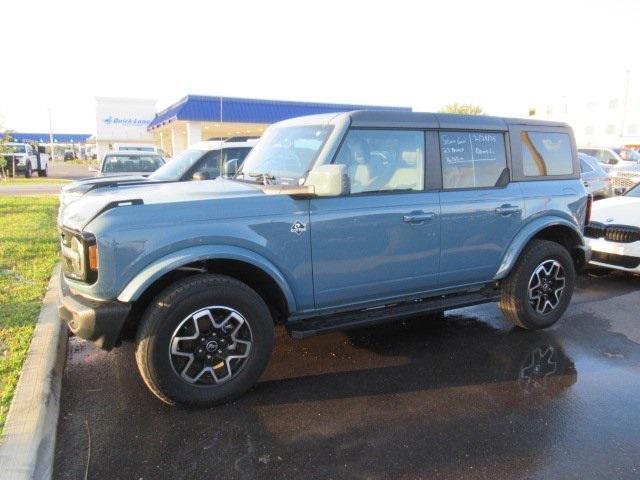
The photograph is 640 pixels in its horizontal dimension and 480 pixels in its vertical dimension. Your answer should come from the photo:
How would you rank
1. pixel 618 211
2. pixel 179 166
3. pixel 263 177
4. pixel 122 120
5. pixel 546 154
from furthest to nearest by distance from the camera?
pixel 122 120, pixel 179 166, pixel 618 211, pixel 546 154, pixel 263 177

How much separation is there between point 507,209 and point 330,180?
1.99m

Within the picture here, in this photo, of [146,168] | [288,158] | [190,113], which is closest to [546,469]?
[288,158]

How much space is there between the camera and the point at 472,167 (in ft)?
14.3

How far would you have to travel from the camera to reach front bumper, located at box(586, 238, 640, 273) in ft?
20.9

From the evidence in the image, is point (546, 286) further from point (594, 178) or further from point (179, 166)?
point (594, 178)

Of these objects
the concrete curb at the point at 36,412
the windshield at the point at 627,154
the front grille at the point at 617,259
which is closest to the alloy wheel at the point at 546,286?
the front grille at the point at 617,259

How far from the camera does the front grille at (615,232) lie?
21.0 feet

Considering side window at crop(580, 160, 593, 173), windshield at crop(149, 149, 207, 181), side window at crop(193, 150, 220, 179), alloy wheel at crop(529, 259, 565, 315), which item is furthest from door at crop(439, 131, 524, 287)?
side window at crop(580, 160, 593, 173)

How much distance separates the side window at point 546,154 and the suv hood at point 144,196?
2689 millimetres

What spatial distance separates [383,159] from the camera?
12.9ft

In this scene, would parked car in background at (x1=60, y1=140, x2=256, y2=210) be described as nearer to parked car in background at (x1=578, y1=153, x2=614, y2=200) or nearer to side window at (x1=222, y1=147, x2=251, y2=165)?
side window at (x1=222, y1=147, x2=251, y2=165)

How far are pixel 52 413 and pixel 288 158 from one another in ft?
8.36

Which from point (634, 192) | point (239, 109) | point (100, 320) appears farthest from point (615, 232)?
point (239, 109)

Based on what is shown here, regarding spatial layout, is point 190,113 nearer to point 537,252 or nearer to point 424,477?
point 537,252
